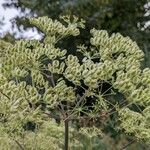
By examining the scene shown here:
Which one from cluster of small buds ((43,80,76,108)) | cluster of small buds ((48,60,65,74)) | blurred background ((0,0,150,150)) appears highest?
blurred background ((0,0,150,150))

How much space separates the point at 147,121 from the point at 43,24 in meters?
0.86

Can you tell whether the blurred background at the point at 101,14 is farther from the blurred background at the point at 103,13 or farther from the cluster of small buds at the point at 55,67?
the cluster of small buds at the point at 55,67

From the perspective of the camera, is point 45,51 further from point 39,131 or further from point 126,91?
point 39,131

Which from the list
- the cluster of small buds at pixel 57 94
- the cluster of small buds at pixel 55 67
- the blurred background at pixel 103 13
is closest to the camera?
the cluster of small buds at pixel 57 94

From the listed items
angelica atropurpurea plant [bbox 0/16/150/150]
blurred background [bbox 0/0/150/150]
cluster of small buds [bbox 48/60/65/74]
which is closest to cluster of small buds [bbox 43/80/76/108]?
angelica atropurpurea plant [bbox 0/16/150/150]

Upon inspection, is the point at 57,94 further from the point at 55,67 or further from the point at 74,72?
the point at 55,67

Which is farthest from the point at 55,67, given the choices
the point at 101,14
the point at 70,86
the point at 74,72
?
the point at 101,14

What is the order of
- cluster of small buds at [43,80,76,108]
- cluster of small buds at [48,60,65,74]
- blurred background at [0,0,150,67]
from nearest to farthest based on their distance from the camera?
1. cluster of small buds at [43,80,76,108]
2. cluster of small buds at [48,60,65,74]
3. blurred background at [0,0,150,67]

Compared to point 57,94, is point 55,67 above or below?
above

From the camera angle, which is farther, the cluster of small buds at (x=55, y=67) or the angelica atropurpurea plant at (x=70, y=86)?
the cluster of small buds at (x=55, y=67)

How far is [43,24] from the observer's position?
3.44 metres

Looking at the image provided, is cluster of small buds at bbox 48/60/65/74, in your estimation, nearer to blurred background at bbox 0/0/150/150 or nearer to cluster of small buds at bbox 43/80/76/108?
cluster of small buds at bbox 43/80/76/108

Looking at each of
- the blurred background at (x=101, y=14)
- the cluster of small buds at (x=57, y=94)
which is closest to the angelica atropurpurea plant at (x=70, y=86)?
the cluster of small buds at (x=57, y=94)

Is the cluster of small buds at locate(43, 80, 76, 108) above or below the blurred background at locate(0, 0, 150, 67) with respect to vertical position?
below
